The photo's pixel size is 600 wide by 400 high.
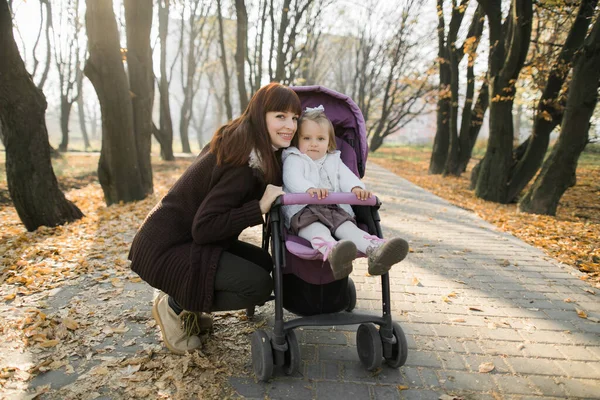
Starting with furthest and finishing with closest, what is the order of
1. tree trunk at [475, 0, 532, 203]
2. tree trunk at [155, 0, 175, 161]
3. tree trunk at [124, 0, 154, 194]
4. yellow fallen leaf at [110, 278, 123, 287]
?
tree trunk at [155, 0, 175, 161]
tree trunk at [475, 0, 532, 203]
tree trunk at [124, 0, 154, 194]
yellow fallen leaf at [110, 278, 123, 287]

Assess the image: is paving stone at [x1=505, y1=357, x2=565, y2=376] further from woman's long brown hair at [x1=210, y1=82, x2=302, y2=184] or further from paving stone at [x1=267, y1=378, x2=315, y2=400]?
woman's long brown hair at [x1=210, y1=82, x2=302, y2=184]

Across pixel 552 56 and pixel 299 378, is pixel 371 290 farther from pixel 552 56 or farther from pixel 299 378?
pixel 552 56

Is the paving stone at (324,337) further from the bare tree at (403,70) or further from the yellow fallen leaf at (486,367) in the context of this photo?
the bare tree at (403,70)

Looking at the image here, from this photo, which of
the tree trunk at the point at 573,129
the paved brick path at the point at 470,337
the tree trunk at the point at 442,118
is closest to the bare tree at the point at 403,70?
the tree trunk at the point at 442,118

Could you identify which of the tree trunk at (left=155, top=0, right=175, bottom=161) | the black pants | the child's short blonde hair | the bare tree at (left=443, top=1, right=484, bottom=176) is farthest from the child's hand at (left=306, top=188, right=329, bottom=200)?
the tree trunk at (left=155, top=0, right=175, bottom=161)

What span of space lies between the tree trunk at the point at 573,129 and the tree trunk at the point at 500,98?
1771mm

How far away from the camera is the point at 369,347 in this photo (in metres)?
2.61

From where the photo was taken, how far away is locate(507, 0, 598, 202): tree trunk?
8.33 metres

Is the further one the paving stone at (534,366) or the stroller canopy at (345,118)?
the stroller canopy at (345,118)

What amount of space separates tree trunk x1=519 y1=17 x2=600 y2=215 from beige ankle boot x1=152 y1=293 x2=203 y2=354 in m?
7.34

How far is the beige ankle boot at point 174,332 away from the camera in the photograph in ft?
9.11

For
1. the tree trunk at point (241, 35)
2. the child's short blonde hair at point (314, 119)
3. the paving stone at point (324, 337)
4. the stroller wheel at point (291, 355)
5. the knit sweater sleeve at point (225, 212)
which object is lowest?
the paving stone at point (324, 337)

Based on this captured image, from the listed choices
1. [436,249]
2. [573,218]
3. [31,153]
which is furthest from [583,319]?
[31,153]

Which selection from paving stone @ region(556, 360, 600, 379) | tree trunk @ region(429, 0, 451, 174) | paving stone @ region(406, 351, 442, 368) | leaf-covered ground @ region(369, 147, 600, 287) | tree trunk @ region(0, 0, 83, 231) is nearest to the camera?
paving stone @ region(556, 360, 600, 379)
